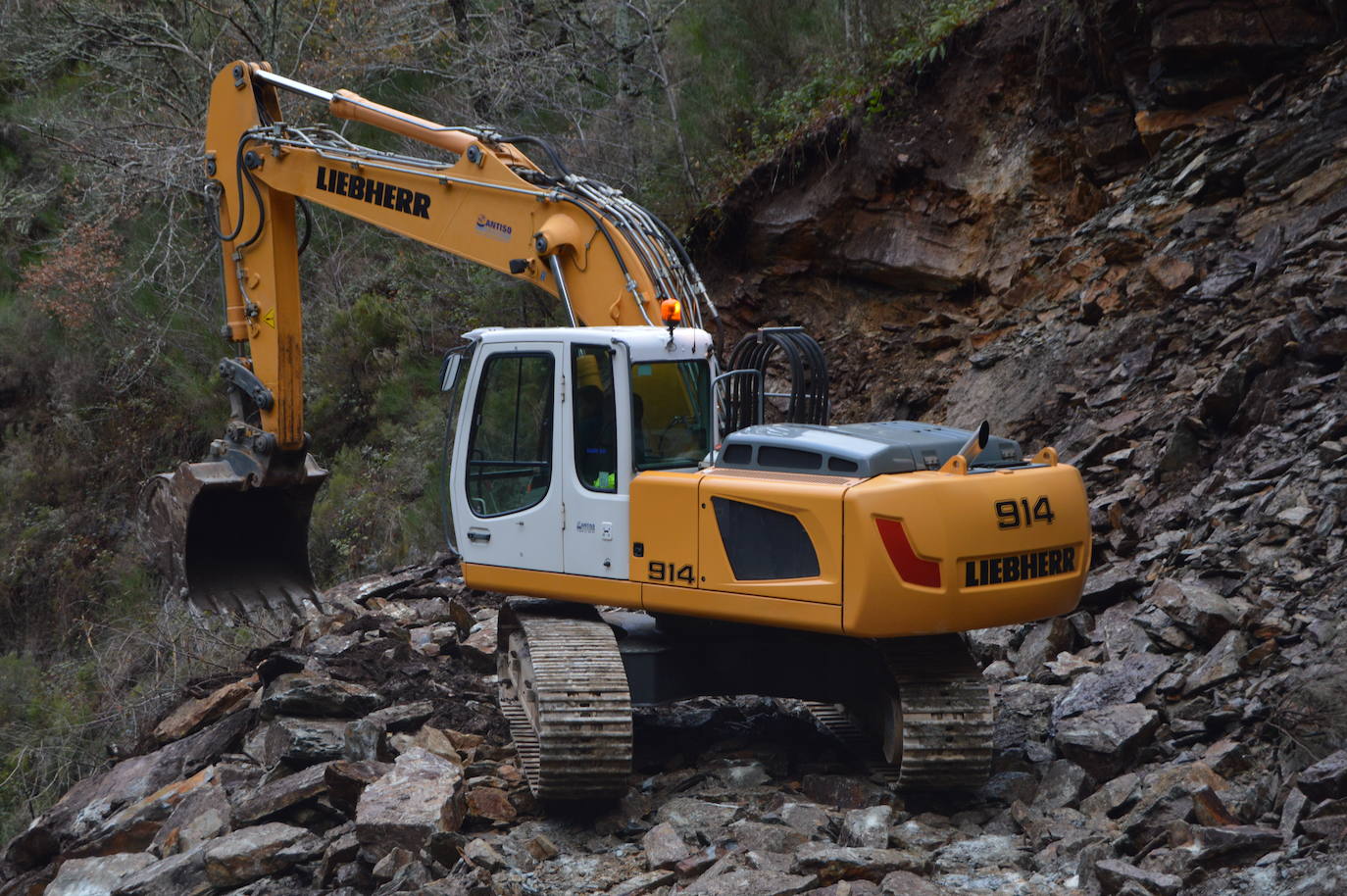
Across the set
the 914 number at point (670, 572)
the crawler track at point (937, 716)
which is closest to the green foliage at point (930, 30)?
the crawler track at point (937, 716)

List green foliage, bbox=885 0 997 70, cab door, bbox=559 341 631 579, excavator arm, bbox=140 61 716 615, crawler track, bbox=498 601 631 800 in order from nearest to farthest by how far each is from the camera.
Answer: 1. crawler track, bbox=498 601 631 800
2. cab door, bbox=559 341 631 579
3. excavator arm, bbox=140 61 716 615
4. green foliage, bbox=885 0 997 70

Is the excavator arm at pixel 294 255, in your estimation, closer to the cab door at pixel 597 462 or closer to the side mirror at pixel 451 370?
the cab door at pixel 597 462

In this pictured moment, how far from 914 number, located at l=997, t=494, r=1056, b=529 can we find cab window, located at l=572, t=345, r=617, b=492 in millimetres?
1773

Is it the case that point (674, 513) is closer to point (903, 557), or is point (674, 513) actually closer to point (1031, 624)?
point (903, 557)

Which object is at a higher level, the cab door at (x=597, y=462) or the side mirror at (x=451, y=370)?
the side mirror at (x=451, y=370)

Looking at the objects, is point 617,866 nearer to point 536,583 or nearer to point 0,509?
point 536,583

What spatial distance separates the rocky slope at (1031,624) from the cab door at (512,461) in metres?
1.04

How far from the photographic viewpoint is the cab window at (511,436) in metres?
6.16

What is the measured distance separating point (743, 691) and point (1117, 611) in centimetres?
230

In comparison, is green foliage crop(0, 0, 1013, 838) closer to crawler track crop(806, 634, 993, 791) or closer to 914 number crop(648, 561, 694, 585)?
914 number crop(648, 561, 694, 585)

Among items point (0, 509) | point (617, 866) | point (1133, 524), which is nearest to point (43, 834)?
point (617, 866)

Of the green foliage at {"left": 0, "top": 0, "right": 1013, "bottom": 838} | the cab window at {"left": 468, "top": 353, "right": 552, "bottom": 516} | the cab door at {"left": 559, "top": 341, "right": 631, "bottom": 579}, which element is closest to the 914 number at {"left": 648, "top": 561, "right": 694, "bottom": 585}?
the cab door at {"left": 559, "top": 341, "right": 631, "bottom": 579}

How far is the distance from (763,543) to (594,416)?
43.4 inches

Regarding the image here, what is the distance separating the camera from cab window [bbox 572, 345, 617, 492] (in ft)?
19.5
